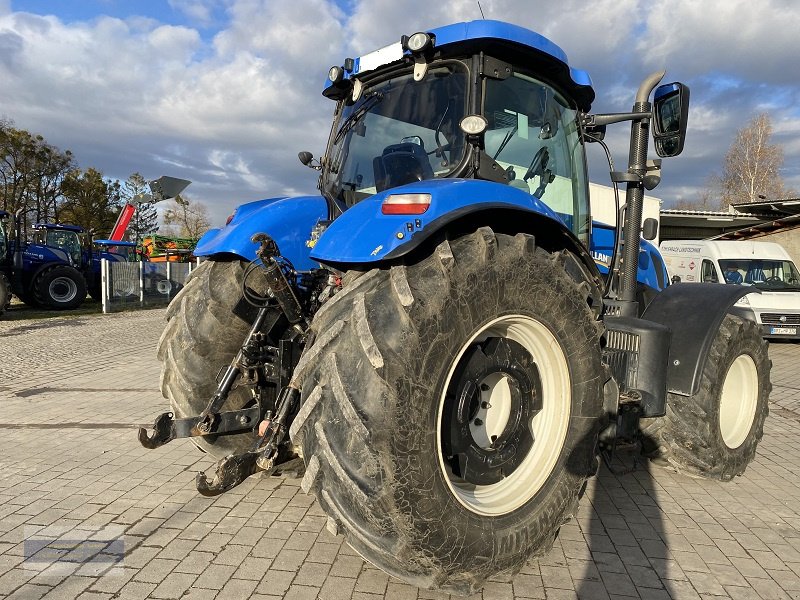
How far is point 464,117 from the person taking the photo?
2867 millimetres

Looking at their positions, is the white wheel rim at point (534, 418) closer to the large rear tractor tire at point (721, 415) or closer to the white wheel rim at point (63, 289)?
the large rear tractor tire at point (721, 415)

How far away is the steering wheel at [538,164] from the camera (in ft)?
10.6

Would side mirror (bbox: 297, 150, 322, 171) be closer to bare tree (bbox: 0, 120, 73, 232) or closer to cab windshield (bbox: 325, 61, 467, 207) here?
cab windshield (bbox: 325, 61, 467, 207)

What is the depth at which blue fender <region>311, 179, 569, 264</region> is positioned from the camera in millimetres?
2160

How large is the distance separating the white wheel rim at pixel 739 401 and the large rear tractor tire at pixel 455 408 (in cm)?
196

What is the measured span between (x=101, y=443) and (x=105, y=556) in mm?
1995

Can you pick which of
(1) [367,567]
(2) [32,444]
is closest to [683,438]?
(1) [367,567]

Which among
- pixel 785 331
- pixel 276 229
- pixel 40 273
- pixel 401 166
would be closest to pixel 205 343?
pixel 276 229

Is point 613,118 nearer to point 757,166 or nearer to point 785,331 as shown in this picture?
point 785,331

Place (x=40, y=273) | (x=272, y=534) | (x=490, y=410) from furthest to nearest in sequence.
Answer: (x=40, y=273) < (x=272, y=534) < (x=490, y=410)

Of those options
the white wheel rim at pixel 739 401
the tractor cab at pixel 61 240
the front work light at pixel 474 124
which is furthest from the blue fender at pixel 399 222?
the tractor cab at pixel 61 240

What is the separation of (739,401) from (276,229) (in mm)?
3442

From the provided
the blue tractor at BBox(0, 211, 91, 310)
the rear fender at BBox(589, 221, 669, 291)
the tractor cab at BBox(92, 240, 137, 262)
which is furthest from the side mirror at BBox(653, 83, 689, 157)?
the tractor cab at BBox(92, 240, 137, 262)

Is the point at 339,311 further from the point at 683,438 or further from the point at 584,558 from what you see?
the point at 683,438
